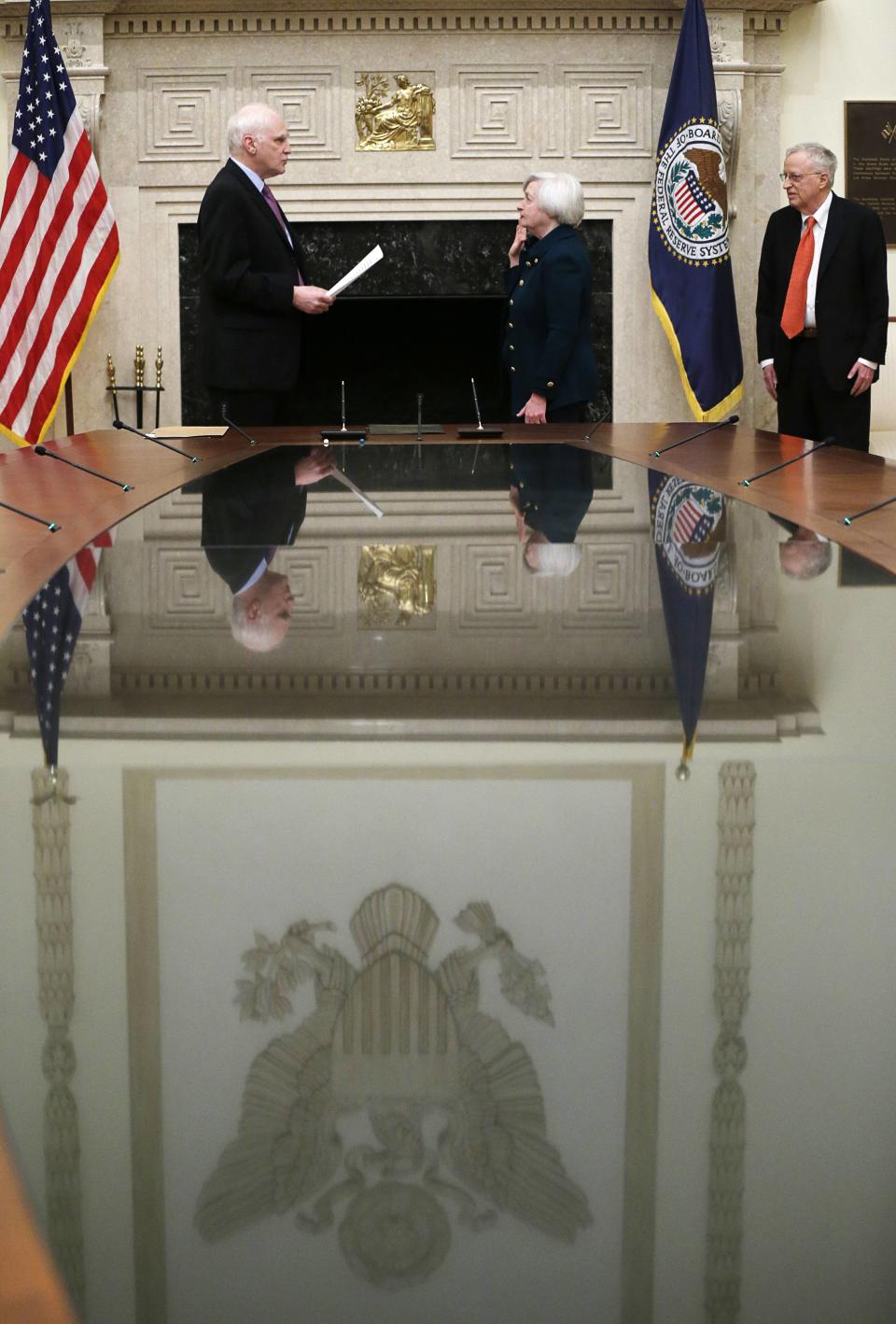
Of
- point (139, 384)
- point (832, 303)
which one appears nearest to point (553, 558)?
point (832, 303)

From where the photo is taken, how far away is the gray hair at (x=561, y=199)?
171 inches

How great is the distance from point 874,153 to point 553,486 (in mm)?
4937

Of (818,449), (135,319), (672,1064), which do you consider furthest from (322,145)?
(672,1064)

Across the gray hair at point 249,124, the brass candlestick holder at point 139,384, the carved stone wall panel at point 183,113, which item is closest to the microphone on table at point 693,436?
the gray hair at point 249,124

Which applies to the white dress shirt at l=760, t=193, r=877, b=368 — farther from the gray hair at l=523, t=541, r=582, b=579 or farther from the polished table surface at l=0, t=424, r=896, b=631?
the gray hair at l=523, t=541, r=582, b=579

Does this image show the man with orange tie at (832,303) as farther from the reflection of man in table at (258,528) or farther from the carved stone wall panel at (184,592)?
the carved stone wall panel at (184,592)

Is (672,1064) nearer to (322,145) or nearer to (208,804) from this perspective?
(208,804)

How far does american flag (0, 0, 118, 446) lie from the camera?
593cm

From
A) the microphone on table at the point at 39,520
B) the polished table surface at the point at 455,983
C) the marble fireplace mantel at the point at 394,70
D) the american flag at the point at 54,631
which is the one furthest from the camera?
the marble fireplace mantel at the point at 394,70

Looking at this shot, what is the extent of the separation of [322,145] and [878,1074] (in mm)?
6779

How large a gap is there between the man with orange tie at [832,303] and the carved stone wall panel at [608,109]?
1.77 m

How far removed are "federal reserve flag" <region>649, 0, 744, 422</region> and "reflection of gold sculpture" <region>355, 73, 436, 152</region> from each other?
1092mm

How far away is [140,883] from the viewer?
2.56 ft

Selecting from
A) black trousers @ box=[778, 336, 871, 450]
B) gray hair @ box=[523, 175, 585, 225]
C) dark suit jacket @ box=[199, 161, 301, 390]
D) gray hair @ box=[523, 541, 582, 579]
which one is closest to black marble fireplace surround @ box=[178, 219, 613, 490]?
black trousers @ box=[778, 336, 871, 450]
